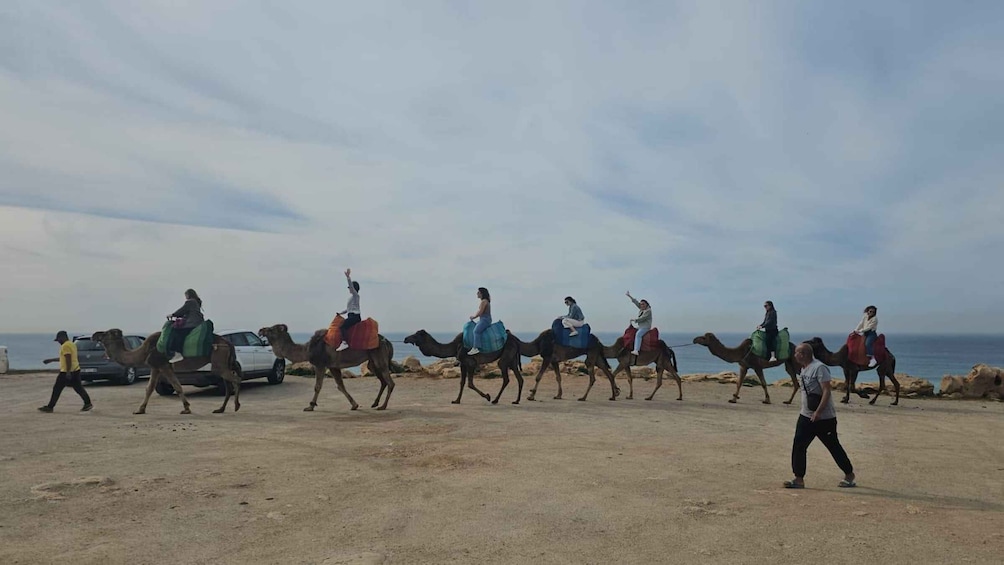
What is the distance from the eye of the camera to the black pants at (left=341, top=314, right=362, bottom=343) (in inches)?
627

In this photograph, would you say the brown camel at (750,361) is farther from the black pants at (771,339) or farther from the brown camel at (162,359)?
the brown camel at (162,359)

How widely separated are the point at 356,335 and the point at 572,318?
5.84 m

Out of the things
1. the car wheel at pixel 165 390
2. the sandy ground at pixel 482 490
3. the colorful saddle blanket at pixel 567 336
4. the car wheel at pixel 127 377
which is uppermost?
the colorful saddle blanket at pixel 567 336

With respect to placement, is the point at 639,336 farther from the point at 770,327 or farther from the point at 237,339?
the point at 237,339

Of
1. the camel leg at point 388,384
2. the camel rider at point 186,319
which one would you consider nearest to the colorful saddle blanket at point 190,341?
the camel rider at point 186,319

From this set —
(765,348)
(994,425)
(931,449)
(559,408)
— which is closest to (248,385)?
(559,408)

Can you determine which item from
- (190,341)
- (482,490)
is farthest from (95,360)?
(482,490)

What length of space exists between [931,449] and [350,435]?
9.78 metres

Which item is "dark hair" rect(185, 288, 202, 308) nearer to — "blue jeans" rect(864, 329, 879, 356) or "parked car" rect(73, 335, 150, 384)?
"parked car" rect(73, 335, 150, 384)

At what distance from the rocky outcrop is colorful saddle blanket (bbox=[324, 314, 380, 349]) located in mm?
16848

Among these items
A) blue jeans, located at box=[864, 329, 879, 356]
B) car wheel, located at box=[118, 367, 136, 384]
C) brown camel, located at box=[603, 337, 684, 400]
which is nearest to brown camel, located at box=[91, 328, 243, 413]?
car wheel, located at box=[118, 367, 136, 384]

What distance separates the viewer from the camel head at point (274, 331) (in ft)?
52.5

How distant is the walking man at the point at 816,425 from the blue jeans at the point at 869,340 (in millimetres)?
10872

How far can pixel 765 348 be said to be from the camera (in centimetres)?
1808
